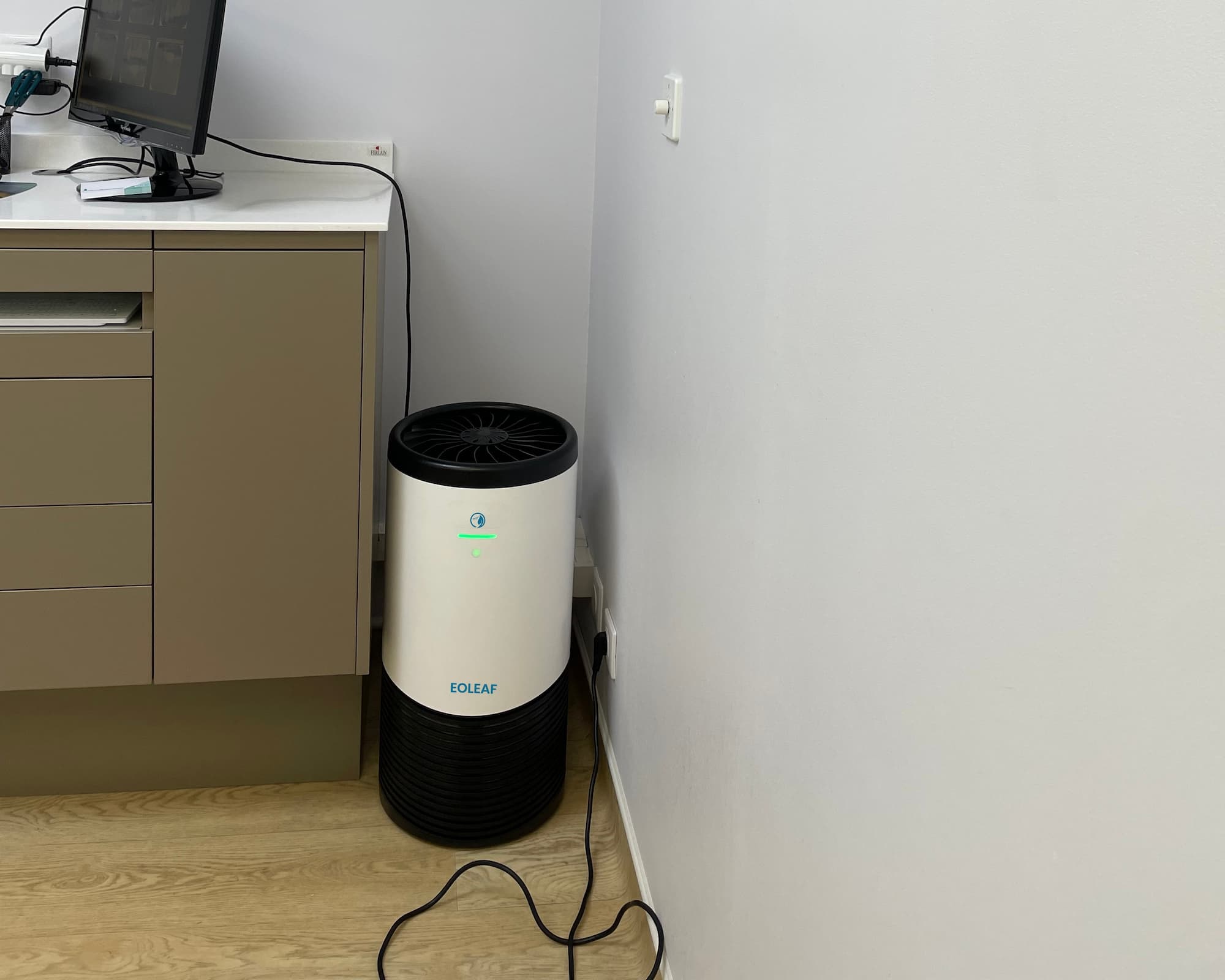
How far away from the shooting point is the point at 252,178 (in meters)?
2.18

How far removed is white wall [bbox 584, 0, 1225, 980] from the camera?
0.53m

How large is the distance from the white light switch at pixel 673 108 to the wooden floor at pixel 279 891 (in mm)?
1093

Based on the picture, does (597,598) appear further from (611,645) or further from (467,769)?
(467,769)

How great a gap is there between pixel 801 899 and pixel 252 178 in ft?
5.51

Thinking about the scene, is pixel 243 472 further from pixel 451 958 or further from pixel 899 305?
pixel 899 305

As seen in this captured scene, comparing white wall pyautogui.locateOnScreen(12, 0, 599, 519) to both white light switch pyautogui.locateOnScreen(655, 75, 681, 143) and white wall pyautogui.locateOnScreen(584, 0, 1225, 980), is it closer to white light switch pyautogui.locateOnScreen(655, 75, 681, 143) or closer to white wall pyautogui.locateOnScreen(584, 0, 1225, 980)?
white light switch pyautogui.locateOnScreen(655, 75, 681, 143)

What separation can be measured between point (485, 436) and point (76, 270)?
636 millimetres

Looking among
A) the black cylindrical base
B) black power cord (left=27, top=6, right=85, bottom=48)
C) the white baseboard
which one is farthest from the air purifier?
black power cord (left=27, top=6, right=85, bottom=48)

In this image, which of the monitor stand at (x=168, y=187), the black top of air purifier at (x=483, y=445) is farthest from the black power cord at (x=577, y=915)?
the monitor stand at (x=168, y=187)

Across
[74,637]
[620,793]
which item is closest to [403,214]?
[74,637]

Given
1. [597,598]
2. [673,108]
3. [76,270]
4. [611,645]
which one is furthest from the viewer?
[597,598]

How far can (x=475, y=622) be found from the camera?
1849 millimetres

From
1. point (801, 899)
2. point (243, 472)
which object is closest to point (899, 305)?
point (801, 899)

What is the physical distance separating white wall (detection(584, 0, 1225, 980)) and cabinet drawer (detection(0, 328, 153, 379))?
2.73ft
